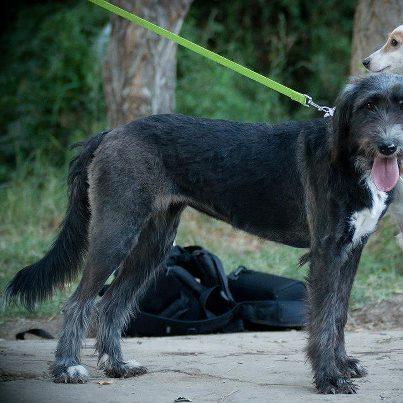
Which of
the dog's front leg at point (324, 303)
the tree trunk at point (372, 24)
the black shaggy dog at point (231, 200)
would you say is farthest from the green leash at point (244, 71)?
the tree trunk at point (372, 24)

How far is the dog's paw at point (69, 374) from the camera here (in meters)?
4.53

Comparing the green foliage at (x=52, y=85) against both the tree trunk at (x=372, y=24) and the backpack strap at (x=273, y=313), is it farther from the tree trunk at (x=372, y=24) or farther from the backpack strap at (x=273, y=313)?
the backpack strap at (x=273, y=313)

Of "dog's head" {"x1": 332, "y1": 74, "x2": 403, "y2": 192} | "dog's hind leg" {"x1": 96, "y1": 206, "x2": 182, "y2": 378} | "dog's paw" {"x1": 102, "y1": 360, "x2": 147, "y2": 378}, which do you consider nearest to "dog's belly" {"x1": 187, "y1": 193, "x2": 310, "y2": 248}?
"dog's hind leg" {"x1": 96, "y1": 206, "x2": 182, "y2": 378}

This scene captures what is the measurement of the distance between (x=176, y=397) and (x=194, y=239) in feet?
16.9

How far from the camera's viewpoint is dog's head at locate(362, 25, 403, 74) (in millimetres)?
7439

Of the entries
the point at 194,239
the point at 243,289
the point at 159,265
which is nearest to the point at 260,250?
the point at 194,239

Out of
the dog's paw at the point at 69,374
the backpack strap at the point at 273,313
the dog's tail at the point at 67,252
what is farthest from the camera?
the backpack strap at the point at 273,313

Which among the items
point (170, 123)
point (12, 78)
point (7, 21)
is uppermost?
point (7, 21)

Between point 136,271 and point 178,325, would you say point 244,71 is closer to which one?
point 136,271

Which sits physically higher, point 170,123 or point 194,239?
point 170,123

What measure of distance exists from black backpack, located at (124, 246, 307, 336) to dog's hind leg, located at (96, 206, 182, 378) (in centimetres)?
114

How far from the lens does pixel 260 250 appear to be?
9281 mm

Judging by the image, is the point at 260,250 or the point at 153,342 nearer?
the point at 153,342

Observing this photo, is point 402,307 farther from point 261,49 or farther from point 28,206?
point 261,49
